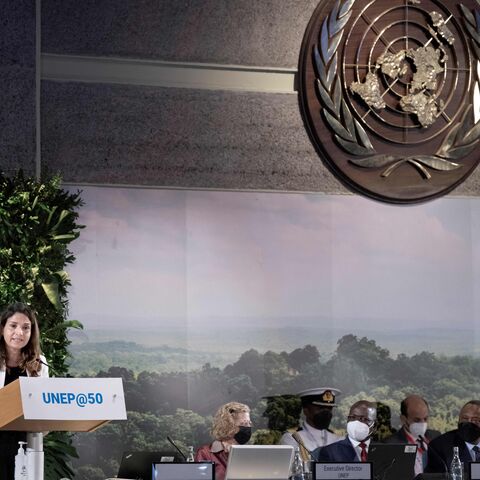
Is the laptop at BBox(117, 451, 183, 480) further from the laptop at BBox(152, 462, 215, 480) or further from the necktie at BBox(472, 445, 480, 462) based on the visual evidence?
the necktie at BBox(472, 445, 480, 462)

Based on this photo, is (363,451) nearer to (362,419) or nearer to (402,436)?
(362,419)

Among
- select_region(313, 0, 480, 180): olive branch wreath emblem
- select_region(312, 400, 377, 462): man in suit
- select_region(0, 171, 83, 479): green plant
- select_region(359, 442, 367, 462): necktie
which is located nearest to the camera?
select_region(359, 442, 367, 462): necktie

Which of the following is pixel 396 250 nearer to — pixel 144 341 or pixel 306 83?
pixel 306 83

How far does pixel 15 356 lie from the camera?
191 inches

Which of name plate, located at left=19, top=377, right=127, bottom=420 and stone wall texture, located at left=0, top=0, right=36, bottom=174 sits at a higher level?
stone wall texture, located at left=0, top=0, right=36, bottom=174

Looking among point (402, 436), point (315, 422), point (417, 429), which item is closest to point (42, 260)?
point (315, 422)

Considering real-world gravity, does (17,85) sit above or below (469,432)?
above

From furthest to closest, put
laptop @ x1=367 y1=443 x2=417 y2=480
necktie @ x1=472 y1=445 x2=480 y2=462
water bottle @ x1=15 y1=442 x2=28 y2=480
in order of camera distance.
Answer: necktie @ x1=472 y1=445 x2=480 y2=462, laptop @ x1=367 y1=443 x2=417 y2=480, water bottle @ x1=15 y1=442 x2=28 y2=480

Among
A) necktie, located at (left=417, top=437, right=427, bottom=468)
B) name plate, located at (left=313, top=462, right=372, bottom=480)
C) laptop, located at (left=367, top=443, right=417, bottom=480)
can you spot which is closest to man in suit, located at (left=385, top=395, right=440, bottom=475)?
necktie, located at (left=417, top=437, right=427, bottom=468)

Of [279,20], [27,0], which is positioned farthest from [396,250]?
[27,0]

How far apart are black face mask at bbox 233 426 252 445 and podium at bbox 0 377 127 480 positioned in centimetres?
248

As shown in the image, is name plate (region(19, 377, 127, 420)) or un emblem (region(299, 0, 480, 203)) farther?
un emblem (region(299, 0, 480, 203))

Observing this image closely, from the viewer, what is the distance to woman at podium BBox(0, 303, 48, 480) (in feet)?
15.5

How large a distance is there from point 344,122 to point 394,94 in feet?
1.47
